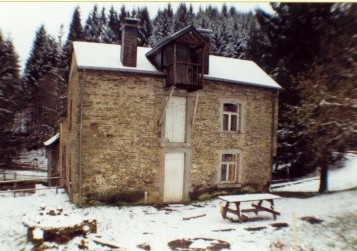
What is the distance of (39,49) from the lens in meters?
27.0

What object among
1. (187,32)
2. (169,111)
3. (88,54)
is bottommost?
(169,111)

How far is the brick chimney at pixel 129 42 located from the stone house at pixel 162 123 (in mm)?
44

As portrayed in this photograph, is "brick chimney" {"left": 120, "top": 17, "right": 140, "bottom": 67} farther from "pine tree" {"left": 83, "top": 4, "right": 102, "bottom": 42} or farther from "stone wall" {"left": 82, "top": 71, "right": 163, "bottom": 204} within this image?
"pine tree" {"left": 83, "top": 4, "right": 102, "bottom": 42}

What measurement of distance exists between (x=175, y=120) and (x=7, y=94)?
385 inches

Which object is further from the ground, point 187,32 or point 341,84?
point 187,32

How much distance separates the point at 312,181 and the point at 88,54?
1640 cm

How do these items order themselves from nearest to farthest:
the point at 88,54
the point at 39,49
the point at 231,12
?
the point at 88,54 → the point at 231,12 → the point at 39,49

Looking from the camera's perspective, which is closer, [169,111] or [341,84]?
[341,84]

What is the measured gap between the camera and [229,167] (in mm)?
17250

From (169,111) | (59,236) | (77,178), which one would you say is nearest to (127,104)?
(169,111)

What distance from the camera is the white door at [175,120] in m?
15.7

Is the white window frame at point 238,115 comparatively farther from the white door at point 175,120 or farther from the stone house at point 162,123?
the white door at point 175,120

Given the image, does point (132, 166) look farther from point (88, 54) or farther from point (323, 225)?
point (323, 225)

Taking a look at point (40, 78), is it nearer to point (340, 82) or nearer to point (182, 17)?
point (182, 17)
